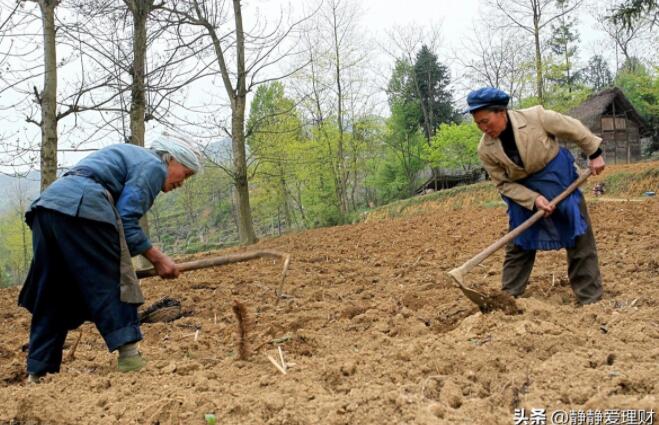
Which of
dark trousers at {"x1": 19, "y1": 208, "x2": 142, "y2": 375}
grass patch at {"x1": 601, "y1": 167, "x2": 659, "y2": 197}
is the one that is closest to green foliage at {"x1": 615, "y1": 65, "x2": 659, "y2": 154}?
grass patch at {"x1": 601, "y1": 167, "x2": 659, "y2": 197}

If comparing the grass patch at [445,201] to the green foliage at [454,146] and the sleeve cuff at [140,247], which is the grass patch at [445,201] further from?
the sleeve cuff at [140,247]

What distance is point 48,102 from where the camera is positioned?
726cm

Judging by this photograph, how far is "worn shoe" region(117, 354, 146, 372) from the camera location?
3025mm

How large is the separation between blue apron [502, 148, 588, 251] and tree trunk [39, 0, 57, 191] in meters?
6.13

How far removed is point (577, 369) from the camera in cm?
221

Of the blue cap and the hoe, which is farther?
the blue cap

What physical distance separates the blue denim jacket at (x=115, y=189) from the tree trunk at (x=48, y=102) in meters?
4.68

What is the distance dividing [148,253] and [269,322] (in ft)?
4.06

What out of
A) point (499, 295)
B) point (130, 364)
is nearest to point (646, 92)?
point (499, 295)

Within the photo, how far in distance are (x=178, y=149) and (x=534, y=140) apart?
243cm

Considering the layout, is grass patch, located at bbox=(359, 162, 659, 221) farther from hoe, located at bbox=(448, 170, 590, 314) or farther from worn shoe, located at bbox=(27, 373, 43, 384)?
worn shoe, located at bbox=(27, 373, 43, 384)

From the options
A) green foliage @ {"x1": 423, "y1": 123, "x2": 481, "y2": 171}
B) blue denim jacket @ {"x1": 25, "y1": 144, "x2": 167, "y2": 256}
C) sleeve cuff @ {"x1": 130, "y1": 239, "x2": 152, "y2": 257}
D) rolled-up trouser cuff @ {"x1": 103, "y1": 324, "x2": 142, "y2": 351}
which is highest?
green foliage @ {"x1": 423, "y1": 123, "x2": 481, "y2": 171}

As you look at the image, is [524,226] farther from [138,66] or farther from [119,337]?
[138,66]

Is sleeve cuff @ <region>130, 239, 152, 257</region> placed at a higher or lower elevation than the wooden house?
lower
